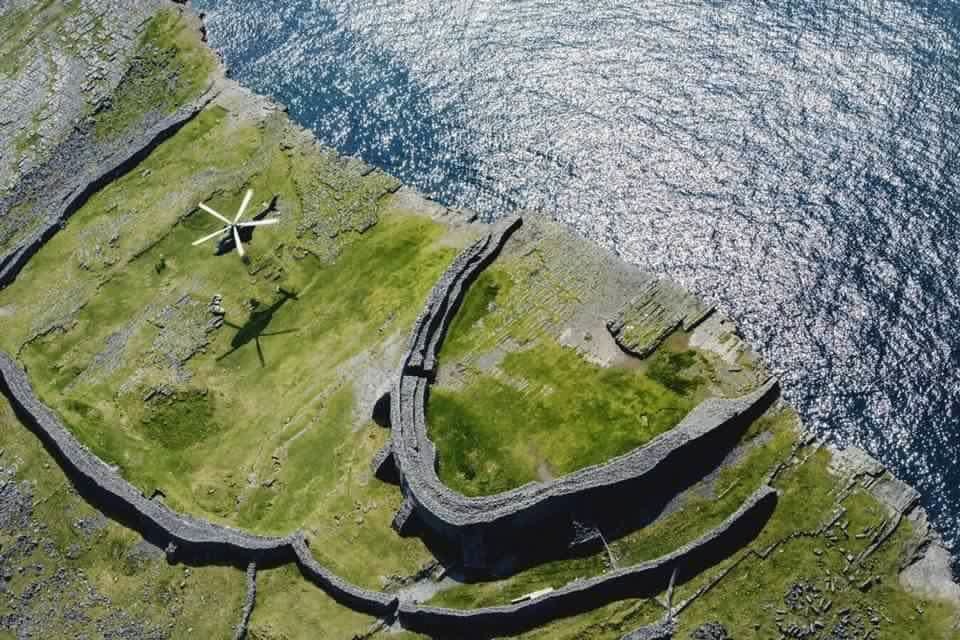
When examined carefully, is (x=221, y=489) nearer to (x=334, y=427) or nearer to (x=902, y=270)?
(x=334, y=427)

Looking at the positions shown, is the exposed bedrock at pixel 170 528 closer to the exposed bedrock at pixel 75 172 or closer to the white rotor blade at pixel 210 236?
the white rotor blade at pixel 210 236

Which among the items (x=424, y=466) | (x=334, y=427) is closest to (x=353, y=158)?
(x=334, y=427)

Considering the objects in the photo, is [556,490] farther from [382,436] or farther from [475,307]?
[475,307]

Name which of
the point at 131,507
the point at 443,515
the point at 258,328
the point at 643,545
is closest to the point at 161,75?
the point at 258,328

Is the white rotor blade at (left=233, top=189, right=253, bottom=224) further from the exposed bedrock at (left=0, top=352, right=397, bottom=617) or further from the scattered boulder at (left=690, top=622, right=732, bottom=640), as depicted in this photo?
the scattered boulder at (left=690, top=622, right=732, bottom=640)

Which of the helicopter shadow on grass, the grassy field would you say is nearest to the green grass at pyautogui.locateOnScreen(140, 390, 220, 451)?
the grassy field

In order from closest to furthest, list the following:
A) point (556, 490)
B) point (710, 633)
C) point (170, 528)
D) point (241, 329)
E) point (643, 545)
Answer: point (710, 633) → point (556, 490) → point (643, 545) → point (170, 528) → point (241, 329)

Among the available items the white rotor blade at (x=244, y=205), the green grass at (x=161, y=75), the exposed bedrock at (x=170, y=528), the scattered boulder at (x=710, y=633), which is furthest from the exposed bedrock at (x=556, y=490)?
the green grass at (x=161, y=75)
